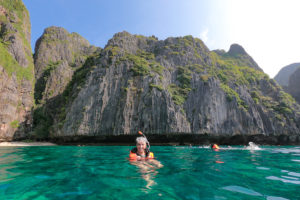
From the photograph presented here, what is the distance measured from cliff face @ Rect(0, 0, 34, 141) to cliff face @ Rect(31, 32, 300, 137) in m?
7.33

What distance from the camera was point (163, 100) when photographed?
127 ft

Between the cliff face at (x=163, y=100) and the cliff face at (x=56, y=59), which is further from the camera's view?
the cliff face at (x=56, y=59)

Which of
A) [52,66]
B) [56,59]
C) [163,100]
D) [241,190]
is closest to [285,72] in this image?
[163,100]

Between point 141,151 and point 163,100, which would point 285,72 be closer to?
point 163,100

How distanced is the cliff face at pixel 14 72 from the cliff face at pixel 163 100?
733 centimetres

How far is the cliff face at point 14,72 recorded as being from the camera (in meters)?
40.0

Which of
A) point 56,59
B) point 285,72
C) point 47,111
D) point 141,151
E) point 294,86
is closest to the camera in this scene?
point 141,151

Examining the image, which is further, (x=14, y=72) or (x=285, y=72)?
(x=285, y=72)

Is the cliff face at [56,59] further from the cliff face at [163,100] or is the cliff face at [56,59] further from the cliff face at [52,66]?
the cliff face at [163,100]

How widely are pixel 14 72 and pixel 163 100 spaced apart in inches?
1646

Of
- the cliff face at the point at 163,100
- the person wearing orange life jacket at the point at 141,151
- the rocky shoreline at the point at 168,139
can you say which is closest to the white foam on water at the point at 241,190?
the person wearing orange life jacket at the point at 141,151

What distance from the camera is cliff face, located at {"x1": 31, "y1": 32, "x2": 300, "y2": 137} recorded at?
37.6 meters

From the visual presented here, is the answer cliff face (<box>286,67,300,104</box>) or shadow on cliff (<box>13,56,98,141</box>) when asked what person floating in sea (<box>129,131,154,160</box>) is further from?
cliff face (<box>286,67,300,104</box>)

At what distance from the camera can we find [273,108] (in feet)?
162
